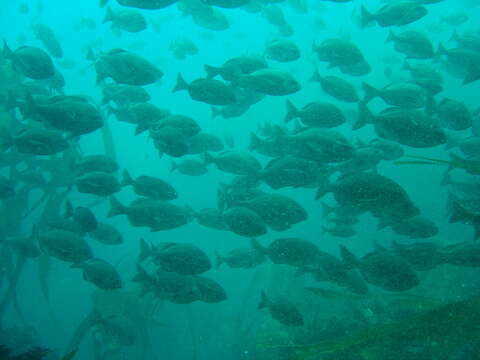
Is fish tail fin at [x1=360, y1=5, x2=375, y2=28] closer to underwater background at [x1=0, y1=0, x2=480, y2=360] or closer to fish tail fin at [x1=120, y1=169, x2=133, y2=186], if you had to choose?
underwater background at [x1=0, y1=0, x2=480, y2=360]

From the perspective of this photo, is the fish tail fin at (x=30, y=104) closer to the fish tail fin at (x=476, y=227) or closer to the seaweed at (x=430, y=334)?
the seaweed at (x=430, y=334)

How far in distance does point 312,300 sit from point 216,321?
6.35 metres

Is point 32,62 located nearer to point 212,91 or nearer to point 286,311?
point 212,91

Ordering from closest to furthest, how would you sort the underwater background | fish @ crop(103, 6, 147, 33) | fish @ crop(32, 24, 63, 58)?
the underwater background, fish @ crop(103, 6, 147, 33), fish @ crop(32, 24, 63, 58)

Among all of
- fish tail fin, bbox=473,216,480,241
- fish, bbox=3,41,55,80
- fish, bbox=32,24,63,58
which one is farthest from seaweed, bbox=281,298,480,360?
fish, bbox=32,24,63,58

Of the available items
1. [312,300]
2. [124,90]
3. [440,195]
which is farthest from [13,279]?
[440,195]

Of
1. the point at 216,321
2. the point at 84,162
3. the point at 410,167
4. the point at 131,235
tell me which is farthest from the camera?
the point at 131,235

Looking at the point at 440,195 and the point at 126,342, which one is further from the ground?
the point at 440,195

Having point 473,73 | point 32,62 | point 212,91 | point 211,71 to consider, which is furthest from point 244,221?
point 473,73

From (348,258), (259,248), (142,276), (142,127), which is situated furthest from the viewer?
(142,127)

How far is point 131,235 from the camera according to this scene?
26.8m

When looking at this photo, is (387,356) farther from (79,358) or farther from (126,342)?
(79,358)

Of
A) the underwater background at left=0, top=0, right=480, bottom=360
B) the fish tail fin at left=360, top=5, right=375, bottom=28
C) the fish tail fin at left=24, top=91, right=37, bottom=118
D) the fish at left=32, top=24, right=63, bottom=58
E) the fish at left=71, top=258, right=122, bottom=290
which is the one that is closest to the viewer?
the underwater background at left=0, top=0, right=480, bottom=360

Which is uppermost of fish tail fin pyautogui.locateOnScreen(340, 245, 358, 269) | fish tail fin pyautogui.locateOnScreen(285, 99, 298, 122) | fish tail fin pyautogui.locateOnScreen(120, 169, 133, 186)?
fish tail fin pyautogui.locateOnScreen(285, 99, 298, 122)
